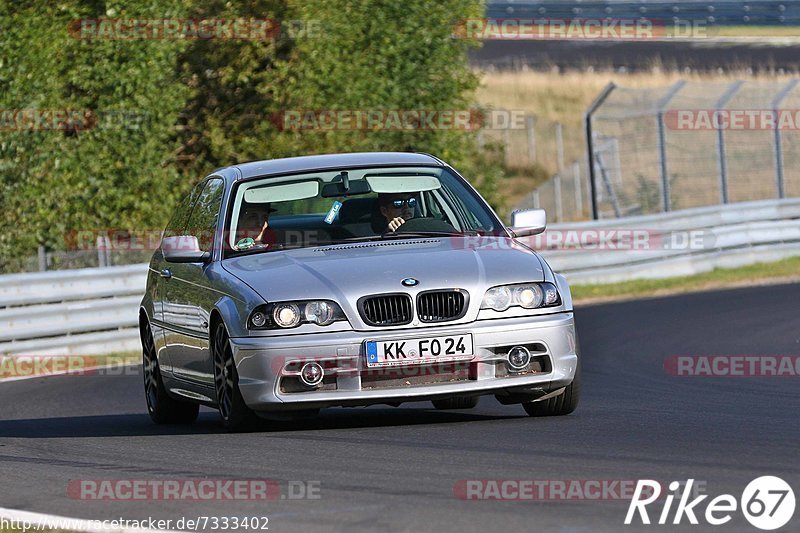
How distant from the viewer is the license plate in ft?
28.2

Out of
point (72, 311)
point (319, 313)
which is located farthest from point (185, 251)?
point (72, 311)

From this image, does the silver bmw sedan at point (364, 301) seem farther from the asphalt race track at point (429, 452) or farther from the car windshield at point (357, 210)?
the asphalt race track at point (429, 452)

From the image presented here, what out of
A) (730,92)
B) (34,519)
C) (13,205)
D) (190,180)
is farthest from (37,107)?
(34,519)

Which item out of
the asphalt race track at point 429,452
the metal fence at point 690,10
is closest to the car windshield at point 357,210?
the asphalt race track at point 429,452

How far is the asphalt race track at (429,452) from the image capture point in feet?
20.8

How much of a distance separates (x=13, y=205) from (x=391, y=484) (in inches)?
639

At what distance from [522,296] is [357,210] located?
1432 mm

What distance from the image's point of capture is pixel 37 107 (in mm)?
22500

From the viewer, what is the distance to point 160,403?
10922 millimetres

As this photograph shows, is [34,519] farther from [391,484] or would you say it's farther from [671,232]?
[671,232]

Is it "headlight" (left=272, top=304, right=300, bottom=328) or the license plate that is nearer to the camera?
the license plate

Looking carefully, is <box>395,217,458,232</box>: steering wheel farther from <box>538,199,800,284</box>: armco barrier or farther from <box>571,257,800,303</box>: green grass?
<box>538,199,800,284</box>: armco barrier

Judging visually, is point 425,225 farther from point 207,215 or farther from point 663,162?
point 663,162

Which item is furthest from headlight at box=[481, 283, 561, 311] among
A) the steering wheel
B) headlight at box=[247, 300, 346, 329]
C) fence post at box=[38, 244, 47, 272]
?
fence post at box=[38, 244, 47, 272]
